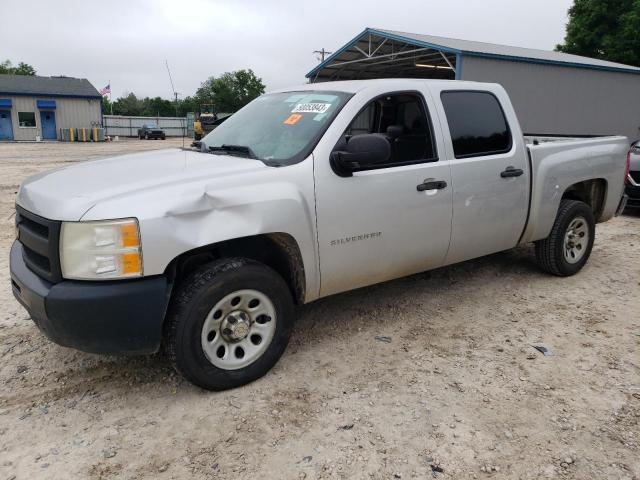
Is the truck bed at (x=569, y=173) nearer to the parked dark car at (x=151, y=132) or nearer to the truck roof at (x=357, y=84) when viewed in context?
the truck roof at (x=357, y=84)

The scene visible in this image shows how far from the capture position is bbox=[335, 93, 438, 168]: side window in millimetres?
3854

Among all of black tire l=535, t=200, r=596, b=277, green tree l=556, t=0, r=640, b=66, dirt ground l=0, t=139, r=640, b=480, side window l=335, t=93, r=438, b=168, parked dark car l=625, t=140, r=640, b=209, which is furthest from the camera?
green tree l=556, t=0, r=640, b=66

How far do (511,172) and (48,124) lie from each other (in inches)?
1613

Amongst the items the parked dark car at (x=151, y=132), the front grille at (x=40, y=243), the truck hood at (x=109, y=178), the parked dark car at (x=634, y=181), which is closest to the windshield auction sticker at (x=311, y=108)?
the truck hood at (x=109, y=178)

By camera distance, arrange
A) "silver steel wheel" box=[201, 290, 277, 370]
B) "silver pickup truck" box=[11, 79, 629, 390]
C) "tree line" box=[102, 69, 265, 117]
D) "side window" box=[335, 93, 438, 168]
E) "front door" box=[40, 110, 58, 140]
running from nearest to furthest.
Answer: "silver pickup truck" box=[11, 79, 629, 390] → "silver steel wheel" box=[201, 290, 277, 370] → "side window" box=[335, 93, 438, 168] → "front door" box=[40, 110, 58, 140] → "tree line" box=[102, 69, 265, 117]

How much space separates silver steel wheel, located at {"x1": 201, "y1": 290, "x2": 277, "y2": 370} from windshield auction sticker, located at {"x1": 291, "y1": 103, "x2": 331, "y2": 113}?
1376mm

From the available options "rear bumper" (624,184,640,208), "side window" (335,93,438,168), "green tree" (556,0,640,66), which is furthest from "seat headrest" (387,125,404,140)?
"green tree" (556,0,640,66)

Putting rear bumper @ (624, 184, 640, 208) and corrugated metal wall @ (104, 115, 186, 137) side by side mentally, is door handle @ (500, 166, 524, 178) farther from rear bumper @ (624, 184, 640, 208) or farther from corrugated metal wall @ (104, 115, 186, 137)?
corrugated metal wall @ (104, 115, 186, 137)

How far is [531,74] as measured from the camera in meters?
16.7

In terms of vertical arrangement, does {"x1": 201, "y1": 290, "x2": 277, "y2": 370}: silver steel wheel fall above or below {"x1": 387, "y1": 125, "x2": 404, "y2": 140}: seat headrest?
below

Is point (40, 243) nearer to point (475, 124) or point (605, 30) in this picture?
point (475, 124)

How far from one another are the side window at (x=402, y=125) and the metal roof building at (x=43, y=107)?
3970cm

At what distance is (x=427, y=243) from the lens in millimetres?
3838

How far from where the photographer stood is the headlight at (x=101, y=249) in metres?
2.56
